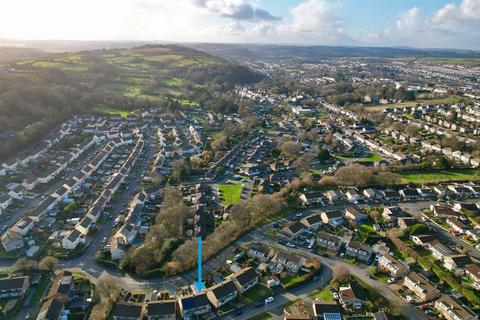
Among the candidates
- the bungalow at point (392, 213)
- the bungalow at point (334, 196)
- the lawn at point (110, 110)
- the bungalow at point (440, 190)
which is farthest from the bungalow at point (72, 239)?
the lawn at point (110, 110)

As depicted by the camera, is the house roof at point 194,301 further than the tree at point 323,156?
No

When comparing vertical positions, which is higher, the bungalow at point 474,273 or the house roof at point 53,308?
the bungalow at point 474,273

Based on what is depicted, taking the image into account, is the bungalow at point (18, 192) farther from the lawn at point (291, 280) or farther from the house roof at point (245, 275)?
the lawn at point (291, 280)

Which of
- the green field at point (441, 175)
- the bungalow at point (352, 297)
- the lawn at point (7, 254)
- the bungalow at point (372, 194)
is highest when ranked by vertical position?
the bungalow at point (352, 297)

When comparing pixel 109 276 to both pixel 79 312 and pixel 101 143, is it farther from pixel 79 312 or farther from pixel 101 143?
pixel 101 143

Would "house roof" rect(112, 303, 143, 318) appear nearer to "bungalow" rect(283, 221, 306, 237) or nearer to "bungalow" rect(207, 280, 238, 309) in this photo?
"bungalow" rect(207, 280, 238, 309)

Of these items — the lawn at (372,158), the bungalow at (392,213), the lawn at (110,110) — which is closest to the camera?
the bungalow at (392,213)
